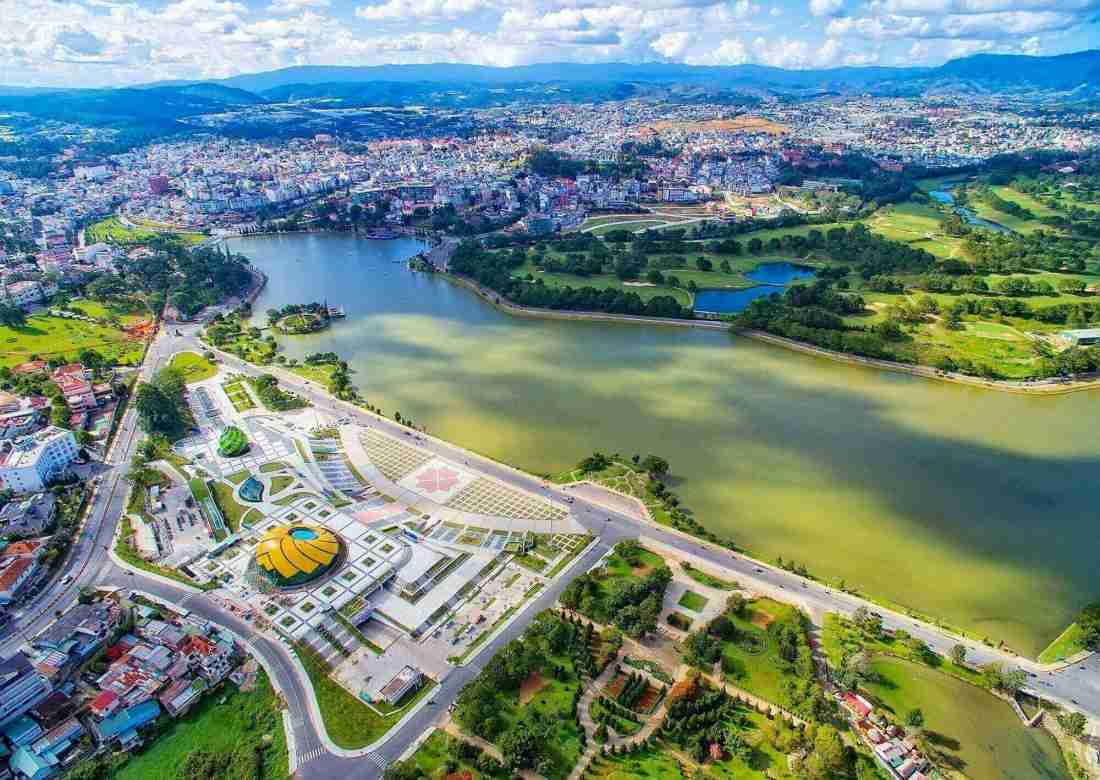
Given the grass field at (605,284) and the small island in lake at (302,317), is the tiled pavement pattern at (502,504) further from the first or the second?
the grass field at (605,284)

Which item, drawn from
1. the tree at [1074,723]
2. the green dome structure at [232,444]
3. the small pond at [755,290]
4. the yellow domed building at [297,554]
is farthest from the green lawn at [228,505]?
the small pond at [755,290]

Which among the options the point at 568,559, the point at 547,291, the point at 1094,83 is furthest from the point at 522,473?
the point at 1094,83

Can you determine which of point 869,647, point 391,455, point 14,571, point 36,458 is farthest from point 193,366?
point 869,647

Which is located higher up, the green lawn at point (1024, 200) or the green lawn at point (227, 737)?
the green lawn at point (1024, 200)

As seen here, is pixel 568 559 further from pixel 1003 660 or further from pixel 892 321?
pixel 892 321

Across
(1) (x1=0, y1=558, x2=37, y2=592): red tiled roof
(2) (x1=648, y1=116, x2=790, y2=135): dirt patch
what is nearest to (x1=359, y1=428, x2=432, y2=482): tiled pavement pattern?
(1) (x1=0, y1=558, x2=37, y2=592): red tiled roof

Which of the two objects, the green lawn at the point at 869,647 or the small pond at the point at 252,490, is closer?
the green lawn at the point at 869,647

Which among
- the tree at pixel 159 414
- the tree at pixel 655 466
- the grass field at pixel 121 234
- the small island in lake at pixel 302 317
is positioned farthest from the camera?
the grass field at pixel 121 234
